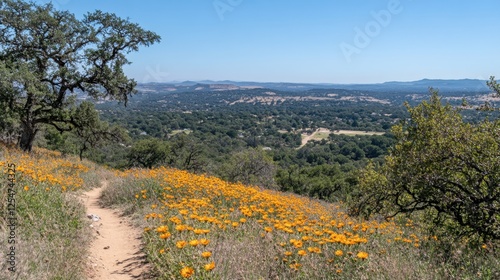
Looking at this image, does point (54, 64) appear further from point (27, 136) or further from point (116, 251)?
point (116, 251)

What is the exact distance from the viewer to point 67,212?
18.6 feet

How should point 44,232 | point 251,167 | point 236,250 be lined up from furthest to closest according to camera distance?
point 251,167 → point 44,232 → point 236,250

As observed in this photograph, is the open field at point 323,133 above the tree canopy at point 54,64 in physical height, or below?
below

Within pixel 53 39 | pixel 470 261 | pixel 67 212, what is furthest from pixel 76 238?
pixel 53 39

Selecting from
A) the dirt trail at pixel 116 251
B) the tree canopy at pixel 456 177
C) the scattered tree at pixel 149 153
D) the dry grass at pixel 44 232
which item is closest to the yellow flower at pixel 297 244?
the dirt trail at pixel 116 251

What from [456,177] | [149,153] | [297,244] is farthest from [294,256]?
[149,153]

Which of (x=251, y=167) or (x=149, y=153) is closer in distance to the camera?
(x=251, y=167)

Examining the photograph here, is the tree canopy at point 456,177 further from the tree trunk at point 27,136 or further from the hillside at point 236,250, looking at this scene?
the tree trunk at point 27,136

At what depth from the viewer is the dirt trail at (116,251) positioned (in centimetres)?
462

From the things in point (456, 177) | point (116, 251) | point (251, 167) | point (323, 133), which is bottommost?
point (323, 133)

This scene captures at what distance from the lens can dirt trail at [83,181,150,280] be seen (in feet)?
15.2

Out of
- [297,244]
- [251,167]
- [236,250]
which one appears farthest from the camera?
[251,167]

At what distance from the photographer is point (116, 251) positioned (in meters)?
5.55

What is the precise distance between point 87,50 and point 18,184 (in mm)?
13150
